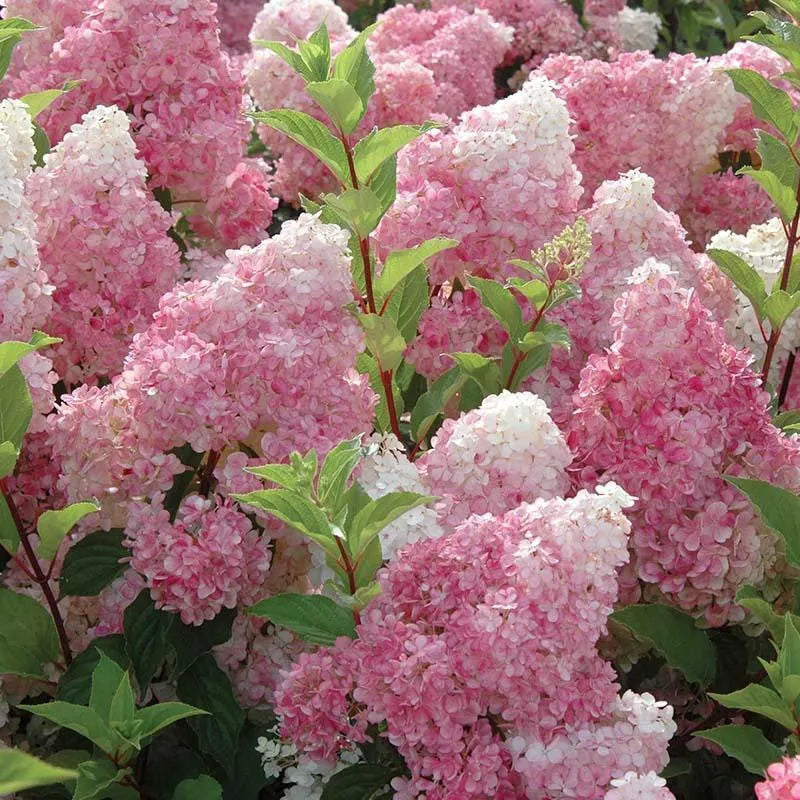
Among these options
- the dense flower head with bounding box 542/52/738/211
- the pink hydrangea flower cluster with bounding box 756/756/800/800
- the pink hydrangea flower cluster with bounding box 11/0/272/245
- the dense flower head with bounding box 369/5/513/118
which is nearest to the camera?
the pink hydrangea flower cluster with bounding box 756/756/800/800

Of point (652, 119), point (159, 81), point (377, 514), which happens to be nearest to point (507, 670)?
point (377, 514)

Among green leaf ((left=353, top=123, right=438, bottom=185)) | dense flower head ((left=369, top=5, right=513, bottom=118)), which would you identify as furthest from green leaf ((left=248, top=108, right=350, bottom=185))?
dense flower head ((left=369, top=5, right=513, bottom=118))

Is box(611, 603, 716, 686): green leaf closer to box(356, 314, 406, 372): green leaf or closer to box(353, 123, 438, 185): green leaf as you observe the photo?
box(356, 314, 406, 372): green leaf

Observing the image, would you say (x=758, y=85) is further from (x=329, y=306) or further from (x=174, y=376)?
(x=174, y=376)

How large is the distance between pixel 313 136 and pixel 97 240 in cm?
30

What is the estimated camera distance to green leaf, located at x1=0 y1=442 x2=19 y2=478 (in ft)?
4.09

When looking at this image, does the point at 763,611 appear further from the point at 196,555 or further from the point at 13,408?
the point at 13,408

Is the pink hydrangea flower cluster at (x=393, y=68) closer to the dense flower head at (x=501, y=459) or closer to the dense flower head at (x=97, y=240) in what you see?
the dense flower head at (x=97, y=240)

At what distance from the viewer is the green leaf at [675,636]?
51.3 inches

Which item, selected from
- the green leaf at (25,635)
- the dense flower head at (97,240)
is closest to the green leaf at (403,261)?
the dense flower head at (97,240)

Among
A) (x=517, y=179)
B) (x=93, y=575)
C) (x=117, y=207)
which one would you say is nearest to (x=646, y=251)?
(x=517, y=179)

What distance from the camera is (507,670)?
1097mm

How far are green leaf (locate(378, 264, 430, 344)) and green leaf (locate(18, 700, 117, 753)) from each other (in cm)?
58

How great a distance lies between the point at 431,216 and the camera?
1.63 metres
